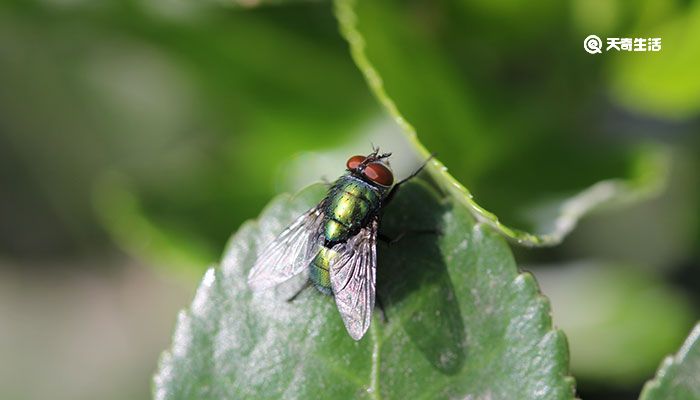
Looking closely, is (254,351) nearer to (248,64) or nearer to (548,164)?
(548,164)

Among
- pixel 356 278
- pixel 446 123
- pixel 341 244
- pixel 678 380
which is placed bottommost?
pixel 678 380

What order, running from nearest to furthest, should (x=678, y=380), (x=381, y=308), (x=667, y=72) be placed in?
1. (x=678, y=380)
2. (x=381, y=308)
3. (x=667, y=72)

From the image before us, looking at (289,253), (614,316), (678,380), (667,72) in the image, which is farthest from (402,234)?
(614,316)

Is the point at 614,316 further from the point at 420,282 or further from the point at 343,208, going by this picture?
the point at 420,282

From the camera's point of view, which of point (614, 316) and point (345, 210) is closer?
point (345, 210)

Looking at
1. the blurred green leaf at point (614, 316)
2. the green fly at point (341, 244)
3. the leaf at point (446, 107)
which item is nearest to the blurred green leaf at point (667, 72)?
the leaf at point (446, 107)

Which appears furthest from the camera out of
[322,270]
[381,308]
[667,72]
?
[667,72]

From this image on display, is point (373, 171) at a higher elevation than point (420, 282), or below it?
higher

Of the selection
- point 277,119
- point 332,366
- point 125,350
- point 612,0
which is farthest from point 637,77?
point 125,350
